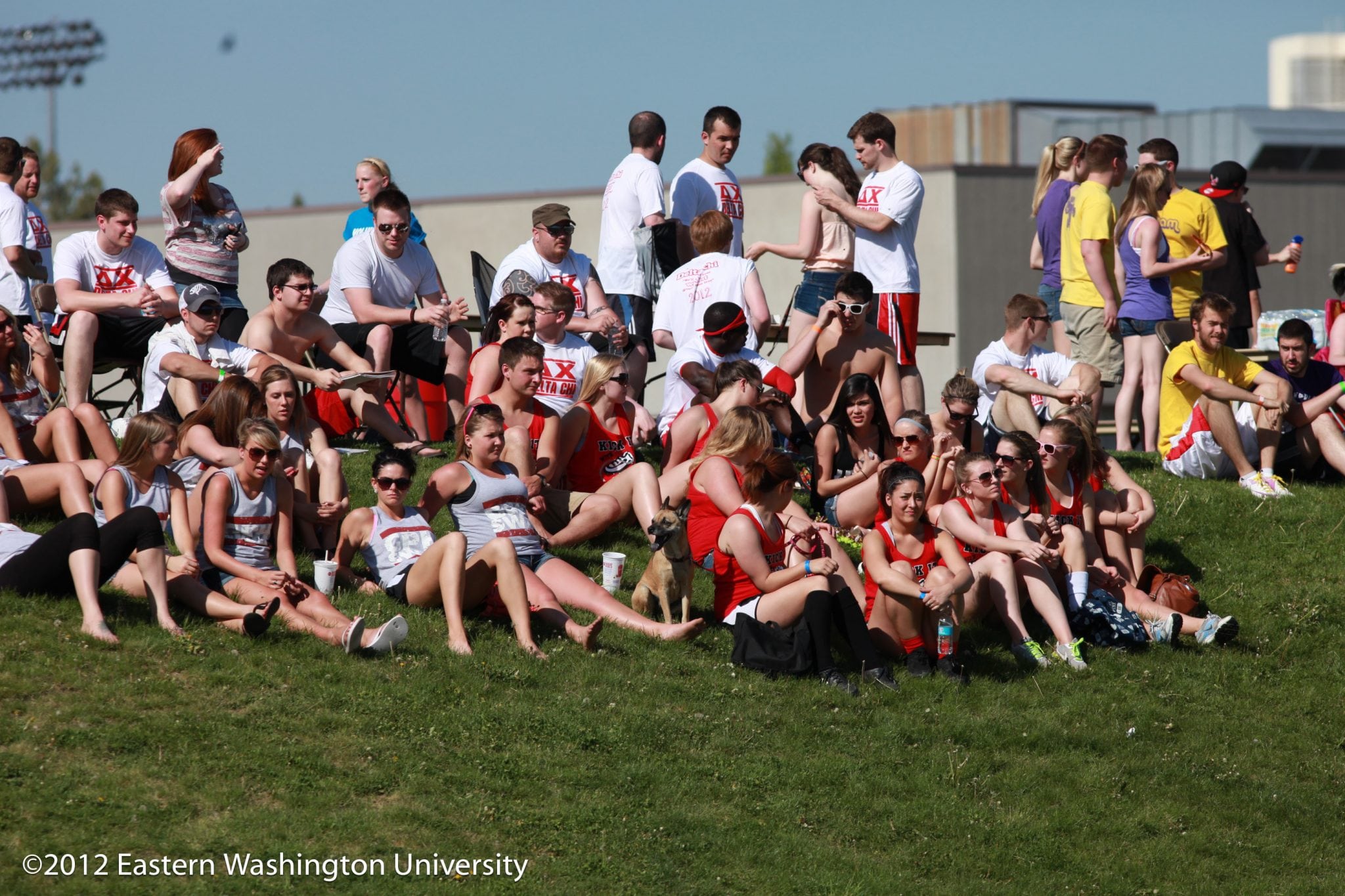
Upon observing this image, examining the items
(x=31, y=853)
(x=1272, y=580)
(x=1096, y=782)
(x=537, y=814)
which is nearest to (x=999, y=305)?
(x=1272, y=580)

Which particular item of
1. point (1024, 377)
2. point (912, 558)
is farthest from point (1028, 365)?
point (912, 558)

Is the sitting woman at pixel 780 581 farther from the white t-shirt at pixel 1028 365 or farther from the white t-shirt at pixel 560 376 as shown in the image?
the white t-shirt at pixel 1028 365

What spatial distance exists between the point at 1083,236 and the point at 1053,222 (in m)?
0.78

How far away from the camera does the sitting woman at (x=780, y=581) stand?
301 inches

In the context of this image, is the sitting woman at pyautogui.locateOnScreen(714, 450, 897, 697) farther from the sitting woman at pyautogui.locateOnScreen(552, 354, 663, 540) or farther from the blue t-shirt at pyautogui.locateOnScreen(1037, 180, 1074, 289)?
the blue t-shirt at pyautogui.locateOnScreen(1037, 180, 1074, 289)

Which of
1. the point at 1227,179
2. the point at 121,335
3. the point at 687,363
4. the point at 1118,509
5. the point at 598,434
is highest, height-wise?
the point at 1227,179

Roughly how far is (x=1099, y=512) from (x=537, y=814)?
452 centimetres

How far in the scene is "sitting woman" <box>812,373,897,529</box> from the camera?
30.1 feet

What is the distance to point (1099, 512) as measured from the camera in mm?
9195

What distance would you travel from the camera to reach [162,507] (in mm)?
7875

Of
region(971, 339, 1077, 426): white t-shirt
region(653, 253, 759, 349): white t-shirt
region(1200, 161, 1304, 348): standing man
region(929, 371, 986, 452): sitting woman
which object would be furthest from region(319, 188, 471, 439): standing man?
region(1200, 161, 1304, 348): standing man

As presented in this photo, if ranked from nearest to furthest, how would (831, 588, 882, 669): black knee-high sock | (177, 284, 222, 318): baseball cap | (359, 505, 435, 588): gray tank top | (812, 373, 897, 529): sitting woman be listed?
(831, 588, 882, 669): black knee-high sock, (359, 505, 435, 588): gray tank top, (812, 373, 897, 529): sitting woman, (177, 284, 222, 318): baseball cap

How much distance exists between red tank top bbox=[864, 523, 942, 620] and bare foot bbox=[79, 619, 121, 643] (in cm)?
383

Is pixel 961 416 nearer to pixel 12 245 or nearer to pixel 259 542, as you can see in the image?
pixel 259 542
